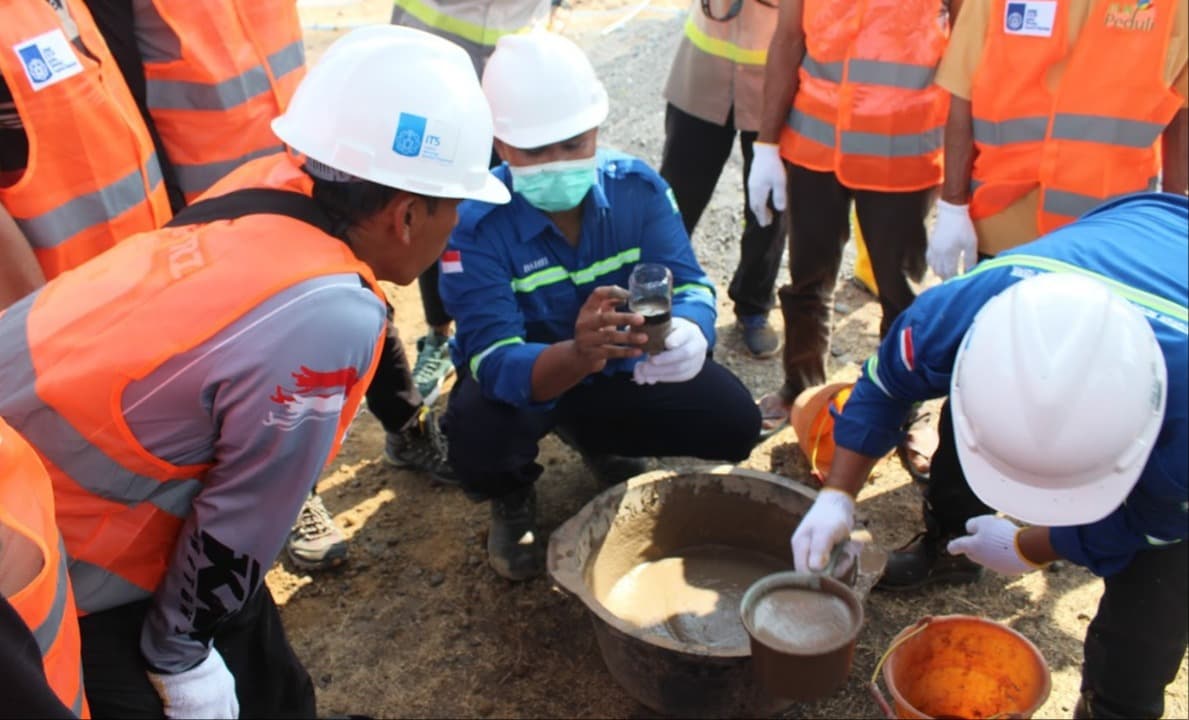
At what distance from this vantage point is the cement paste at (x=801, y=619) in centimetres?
238

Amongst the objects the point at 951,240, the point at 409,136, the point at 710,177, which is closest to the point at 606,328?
the point at 409,136

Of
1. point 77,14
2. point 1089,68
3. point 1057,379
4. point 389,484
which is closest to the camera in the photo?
point 1057,379

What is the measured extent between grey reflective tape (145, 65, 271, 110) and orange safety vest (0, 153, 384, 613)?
3.67 feet

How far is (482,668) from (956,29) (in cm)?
245

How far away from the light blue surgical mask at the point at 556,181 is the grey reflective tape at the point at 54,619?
1837 millimetres

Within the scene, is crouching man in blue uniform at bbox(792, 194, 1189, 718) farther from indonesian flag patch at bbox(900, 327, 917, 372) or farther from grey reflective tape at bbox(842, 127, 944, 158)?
grey reflective tape at bbox(842, 127, 944, 158)

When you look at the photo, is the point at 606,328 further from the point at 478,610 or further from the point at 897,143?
the point at 897,143

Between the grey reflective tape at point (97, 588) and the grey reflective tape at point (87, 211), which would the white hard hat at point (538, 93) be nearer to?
the grey reflective tape at point (87, 211)

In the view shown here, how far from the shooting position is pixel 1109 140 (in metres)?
2.90

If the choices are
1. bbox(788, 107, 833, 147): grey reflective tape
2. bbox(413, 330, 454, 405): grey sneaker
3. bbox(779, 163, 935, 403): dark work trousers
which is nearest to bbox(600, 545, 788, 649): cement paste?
bbox(779, 163, 935, 403): dark work trousers

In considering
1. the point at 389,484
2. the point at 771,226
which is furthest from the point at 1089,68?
the point at 389,484

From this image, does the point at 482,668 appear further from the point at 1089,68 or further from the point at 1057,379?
the point at 1089,68

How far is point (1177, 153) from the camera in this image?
2.91 meters

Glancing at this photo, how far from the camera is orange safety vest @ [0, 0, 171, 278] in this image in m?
2.54
